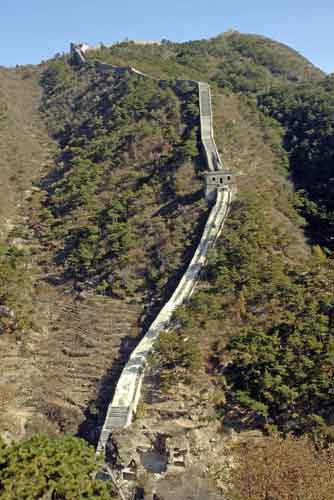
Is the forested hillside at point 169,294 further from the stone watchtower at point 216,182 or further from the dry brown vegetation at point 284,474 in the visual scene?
the stone watchtower at point 216,182

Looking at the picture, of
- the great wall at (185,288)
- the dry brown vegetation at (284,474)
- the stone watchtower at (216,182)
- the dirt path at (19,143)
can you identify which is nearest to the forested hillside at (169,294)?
the dry brown vegetation at (284,474)

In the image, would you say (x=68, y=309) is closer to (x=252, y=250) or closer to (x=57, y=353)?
(x=57, y=353)

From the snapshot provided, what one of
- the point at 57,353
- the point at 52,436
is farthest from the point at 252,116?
the point at 52,436

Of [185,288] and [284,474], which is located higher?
[185,288]

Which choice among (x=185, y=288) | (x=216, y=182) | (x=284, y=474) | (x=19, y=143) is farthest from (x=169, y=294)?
(x=19, y=143)

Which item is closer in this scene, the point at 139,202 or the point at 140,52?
the point at 139,202

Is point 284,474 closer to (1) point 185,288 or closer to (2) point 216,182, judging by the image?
(1) point 185,288
